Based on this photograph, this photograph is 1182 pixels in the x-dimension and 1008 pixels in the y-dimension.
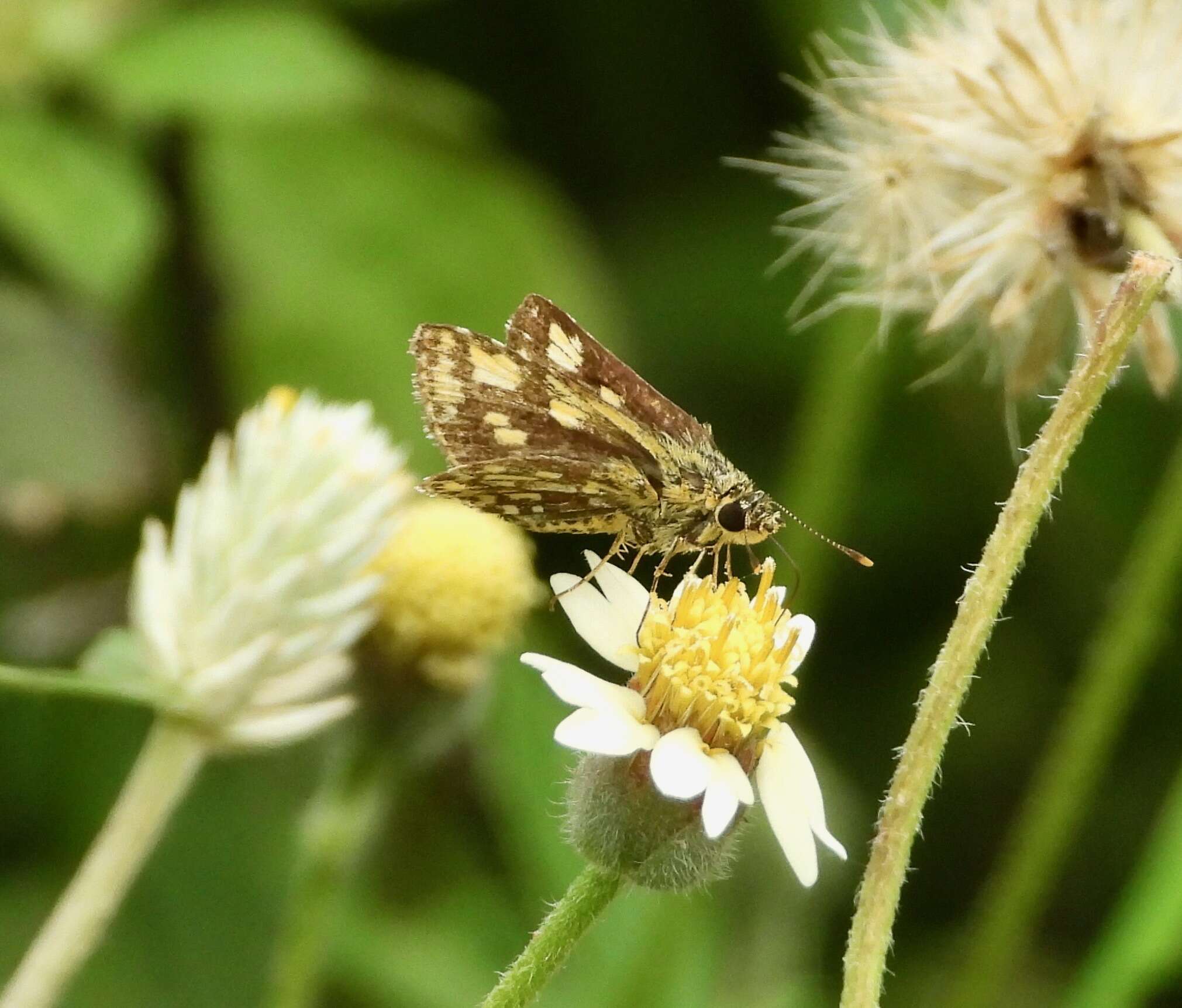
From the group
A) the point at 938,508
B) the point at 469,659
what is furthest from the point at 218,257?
the point at 938,508

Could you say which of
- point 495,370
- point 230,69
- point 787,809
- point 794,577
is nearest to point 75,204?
point 230,69

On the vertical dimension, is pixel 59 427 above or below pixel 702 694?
below

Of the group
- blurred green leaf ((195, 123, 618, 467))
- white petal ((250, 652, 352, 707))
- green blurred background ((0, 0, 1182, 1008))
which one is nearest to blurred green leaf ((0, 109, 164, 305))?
green blurred background ((0, 0, 1182, 1008))

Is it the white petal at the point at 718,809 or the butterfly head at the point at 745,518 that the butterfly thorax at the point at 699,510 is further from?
the white petal at the point at 718,809

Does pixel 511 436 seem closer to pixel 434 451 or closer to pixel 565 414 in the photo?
pixel 565 414

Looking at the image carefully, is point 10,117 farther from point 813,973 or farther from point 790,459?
point 813,973

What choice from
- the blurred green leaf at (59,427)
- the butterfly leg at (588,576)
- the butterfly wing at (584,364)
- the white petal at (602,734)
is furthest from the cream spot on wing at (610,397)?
the blurred green leaf at (59,427)

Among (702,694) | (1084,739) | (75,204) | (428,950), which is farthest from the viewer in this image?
(428,950)

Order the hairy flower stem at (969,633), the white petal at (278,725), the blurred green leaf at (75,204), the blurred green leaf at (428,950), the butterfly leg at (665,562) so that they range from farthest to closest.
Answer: the blurred green leaf at (428,950) → the blurred green leaf at (75,204) → the butterfly leg at (665,562) → the white petal at (278,725) → the hairy flower stem at (969,633)
